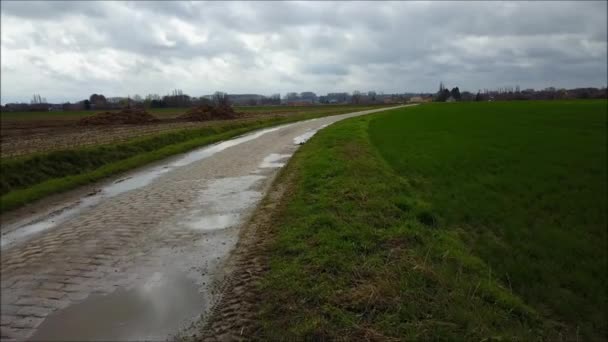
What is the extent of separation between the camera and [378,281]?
16.5 feet

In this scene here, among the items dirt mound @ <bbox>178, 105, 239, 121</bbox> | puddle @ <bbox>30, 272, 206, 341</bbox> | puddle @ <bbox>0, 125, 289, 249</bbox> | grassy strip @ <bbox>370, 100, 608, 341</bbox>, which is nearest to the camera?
puddle @ <bbox>30, 272, 206, 341</bbox>

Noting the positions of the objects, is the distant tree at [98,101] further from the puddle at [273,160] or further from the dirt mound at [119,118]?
the puddle at [273,160]

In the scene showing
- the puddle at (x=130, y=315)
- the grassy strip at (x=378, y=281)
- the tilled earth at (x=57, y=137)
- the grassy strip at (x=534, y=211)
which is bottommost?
the grassy strip at (x=534, y=211)

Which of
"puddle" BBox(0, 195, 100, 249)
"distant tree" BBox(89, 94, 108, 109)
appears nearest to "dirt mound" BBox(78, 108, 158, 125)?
"puddle" BBox(0, 195, 100, 249)

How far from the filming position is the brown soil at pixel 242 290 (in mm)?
4035

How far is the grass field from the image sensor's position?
443cm

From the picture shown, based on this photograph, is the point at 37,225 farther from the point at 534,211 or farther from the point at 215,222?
the point at 534,211

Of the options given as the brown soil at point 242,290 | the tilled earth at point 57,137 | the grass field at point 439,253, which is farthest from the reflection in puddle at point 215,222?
the tilled earth at point 57,137

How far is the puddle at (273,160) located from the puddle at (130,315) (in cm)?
980

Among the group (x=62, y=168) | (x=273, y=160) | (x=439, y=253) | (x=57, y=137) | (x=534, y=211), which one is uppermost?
(x=57, y=137)

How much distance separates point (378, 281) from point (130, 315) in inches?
120

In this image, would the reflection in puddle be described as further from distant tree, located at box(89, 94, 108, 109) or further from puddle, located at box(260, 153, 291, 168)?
distant tree, located at box(89, 94, 108, 109)

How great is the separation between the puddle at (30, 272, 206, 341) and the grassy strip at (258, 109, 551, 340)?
962mm

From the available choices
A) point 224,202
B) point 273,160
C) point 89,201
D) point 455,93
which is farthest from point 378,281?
point 455,93
